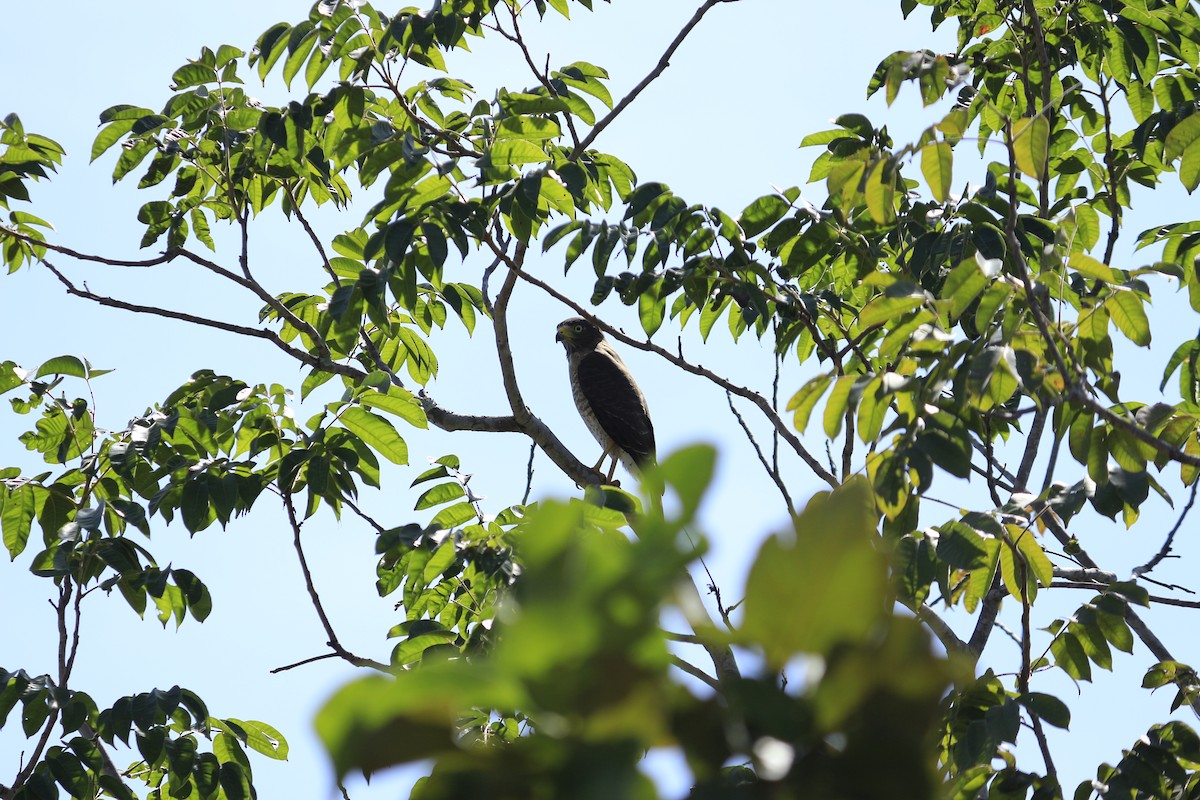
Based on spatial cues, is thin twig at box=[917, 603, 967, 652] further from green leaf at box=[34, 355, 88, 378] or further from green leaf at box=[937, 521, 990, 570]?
green leaf at box=[34, 355, 88, 378]

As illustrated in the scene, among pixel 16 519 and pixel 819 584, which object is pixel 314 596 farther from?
pixel 819 584

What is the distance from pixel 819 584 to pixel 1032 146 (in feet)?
6.29

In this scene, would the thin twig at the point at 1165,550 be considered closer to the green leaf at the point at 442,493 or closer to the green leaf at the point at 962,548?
the green leaf at the point at 962,548

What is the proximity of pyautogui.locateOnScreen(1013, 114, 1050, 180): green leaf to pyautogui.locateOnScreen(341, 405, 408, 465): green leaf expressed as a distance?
7.23 ft

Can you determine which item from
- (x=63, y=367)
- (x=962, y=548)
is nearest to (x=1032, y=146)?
(x=962, y=548)

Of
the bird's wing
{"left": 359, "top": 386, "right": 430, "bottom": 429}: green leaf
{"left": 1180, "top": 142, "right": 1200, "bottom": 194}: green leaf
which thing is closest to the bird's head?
the bird's wing

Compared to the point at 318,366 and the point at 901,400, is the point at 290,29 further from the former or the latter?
the point at 901,400

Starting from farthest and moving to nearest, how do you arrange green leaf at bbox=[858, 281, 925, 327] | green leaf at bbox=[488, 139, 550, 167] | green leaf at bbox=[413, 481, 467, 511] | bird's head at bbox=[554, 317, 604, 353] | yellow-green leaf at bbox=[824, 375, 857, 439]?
bird's head at bbox=[554, 317, 604, 353] < green leaf at bbox=[413, 481, 467, 511] < green leaf at bbox=[488, 139, 550, 167] < yellow-green leaf at bbox=[824, 375, 857, 439] < green leaf at bbox=[858, 281, 925, 327]

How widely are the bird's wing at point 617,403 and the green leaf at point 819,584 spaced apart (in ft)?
21.3

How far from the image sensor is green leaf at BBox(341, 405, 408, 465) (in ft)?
11.8

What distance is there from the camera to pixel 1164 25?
3.95 m

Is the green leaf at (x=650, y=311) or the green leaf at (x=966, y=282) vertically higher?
the green leaf at (x=650, y=311)

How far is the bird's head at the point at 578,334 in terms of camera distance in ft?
27.3

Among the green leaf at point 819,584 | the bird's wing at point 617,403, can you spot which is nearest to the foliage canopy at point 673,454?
the green leaf at point 819,584
